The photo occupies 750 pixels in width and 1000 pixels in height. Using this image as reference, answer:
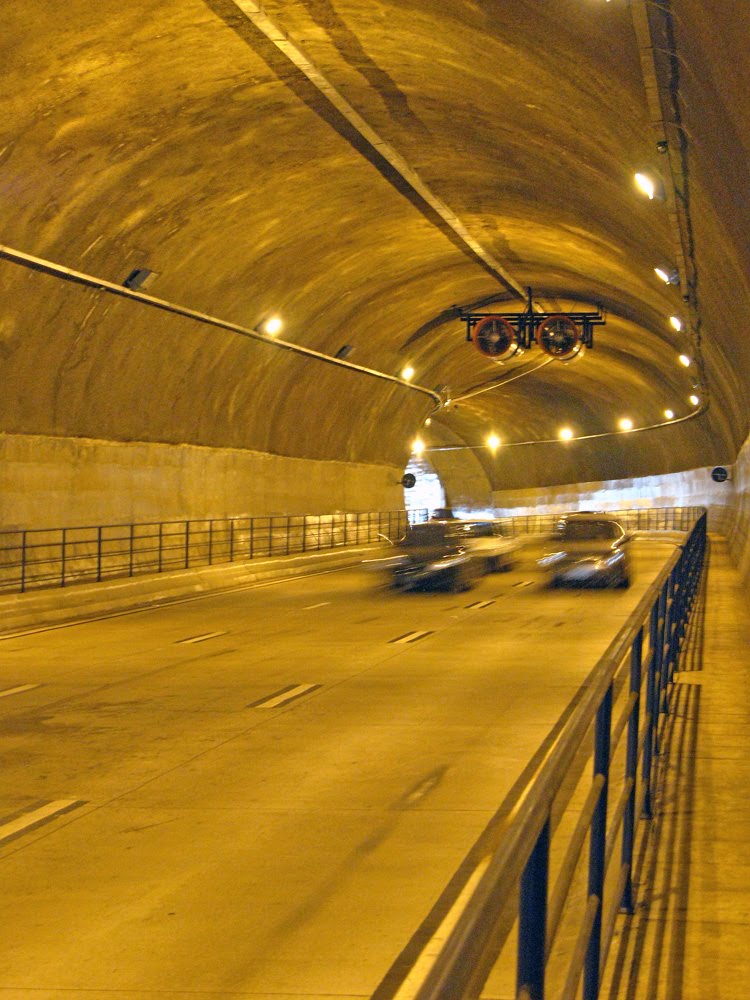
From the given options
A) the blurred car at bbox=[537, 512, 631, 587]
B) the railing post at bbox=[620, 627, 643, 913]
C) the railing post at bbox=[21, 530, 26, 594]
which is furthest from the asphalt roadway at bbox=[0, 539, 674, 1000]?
the blurred car at bbox=[537, 512, 631, 587]

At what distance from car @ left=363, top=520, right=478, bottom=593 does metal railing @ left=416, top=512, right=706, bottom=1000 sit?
19066mm

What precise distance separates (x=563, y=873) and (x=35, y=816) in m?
5.54

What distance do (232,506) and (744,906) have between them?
29.9 meters

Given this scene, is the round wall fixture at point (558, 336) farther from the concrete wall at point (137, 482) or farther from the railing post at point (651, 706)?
the railing post at point (651, 706)

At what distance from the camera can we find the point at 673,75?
40.1 ft

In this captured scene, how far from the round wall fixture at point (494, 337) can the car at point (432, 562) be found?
24.5 ft

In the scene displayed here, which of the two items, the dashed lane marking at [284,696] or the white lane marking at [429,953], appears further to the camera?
the dashed lane marking at [284,696]

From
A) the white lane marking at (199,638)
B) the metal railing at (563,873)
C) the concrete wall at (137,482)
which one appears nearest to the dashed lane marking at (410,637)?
the white lane marking at (199,638)

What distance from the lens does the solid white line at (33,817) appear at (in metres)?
8.08

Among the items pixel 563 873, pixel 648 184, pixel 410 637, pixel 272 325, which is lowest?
pixel 410 637

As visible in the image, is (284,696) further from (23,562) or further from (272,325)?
(272,325)

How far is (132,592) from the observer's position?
86.6 ft

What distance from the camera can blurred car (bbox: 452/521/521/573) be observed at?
30.9 meters

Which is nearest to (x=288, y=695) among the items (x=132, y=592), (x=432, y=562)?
(x=132, y=592)
